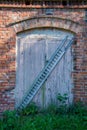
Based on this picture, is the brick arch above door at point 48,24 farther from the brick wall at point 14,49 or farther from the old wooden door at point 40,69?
the old wooden door at point 40,69

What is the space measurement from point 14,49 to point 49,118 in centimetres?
206

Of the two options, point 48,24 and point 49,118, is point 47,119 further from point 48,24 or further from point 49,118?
point 48,24

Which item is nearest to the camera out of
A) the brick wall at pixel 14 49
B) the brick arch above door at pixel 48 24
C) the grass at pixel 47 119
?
the grass at pixel 47 119

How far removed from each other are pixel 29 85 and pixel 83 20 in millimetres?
2236

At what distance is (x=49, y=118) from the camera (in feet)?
25.8

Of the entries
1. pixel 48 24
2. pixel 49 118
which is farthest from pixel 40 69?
pixel 49 118

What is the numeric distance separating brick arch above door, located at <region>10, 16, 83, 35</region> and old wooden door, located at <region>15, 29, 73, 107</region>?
0.32 meters

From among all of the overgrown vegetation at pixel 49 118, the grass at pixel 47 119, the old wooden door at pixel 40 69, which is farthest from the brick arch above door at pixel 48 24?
the grass at pixel 47 119

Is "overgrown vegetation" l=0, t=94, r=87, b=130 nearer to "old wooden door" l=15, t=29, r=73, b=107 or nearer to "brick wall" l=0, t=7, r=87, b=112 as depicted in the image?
"old wooden door" l=15, t=29, r=73, b=107

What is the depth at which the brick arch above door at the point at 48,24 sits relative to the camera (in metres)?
8.64

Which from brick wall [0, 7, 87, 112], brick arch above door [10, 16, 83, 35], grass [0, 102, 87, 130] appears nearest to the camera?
grass [0, 102, 87, 130]

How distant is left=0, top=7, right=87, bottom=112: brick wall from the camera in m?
8.54

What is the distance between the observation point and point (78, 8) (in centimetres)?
873

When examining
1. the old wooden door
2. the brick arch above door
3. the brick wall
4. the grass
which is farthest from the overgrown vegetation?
the brick arch above door
